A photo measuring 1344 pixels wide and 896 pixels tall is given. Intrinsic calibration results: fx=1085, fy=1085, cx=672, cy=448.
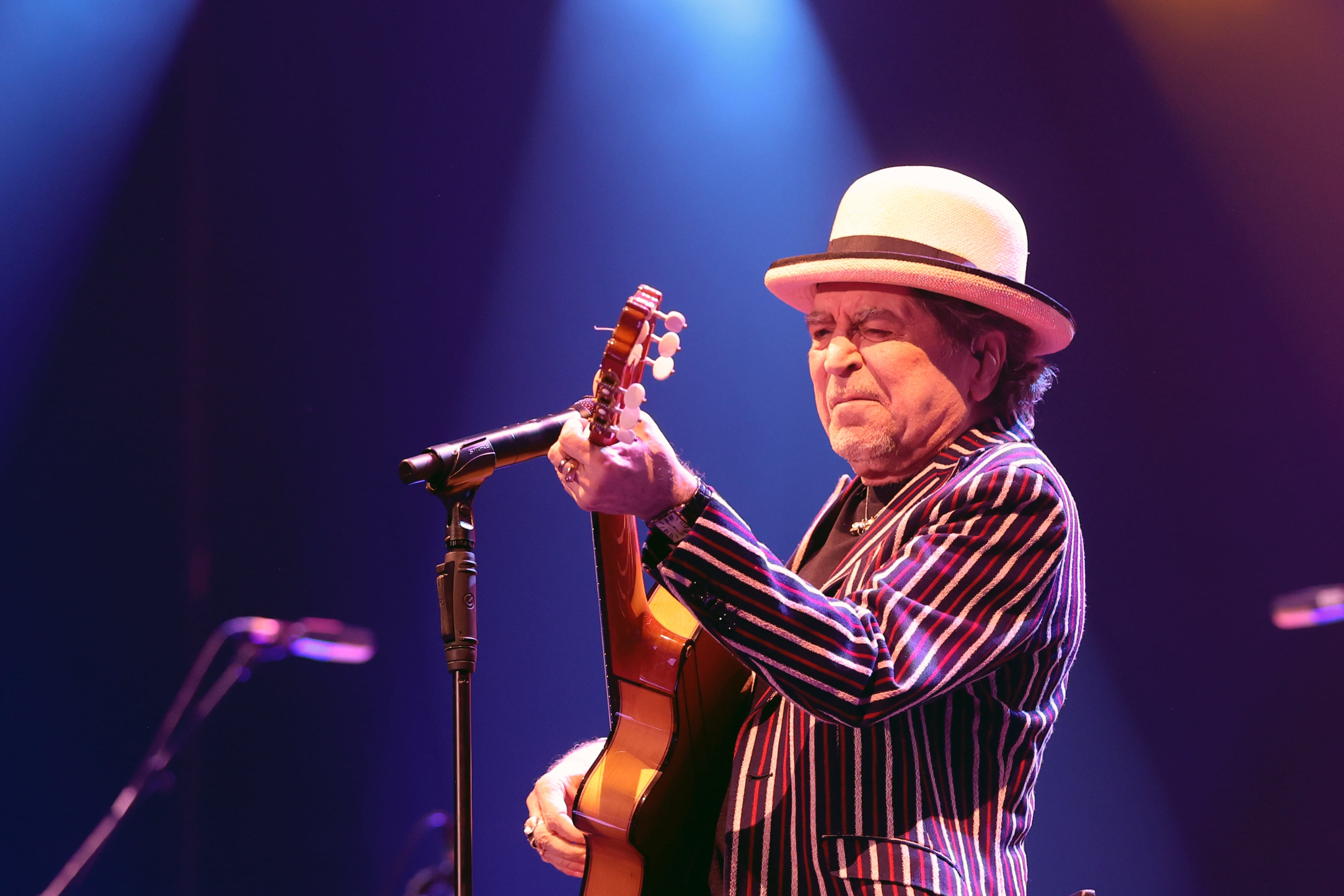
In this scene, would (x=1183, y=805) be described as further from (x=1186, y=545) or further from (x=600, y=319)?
(x=600, y=319)

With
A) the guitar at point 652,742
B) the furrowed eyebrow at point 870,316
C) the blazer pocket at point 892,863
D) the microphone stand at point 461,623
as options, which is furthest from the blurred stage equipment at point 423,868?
the furrowed eyebrow at point 870,316

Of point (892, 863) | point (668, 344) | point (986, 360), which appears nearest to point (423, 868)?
point (892, 863)

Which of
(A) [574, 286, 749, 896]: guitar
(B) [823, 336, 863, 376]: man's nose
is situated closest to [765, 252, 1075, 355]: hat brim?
(B) [823, 336, 863, 376]: man's nose

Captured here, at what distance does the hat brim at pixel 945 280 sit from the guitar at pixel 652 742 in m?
0.50

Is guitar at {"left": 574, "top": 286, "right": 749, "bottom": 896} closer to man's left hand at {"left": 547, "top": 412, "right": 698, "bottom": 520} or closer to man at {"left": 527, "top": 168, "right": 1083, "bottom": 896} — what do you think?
man at {"left": 527, "top": 168, "right": 1083, "bottom": 896}

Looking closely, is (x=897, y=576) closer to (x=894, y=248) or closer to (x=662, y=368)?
(x=662, y=368)

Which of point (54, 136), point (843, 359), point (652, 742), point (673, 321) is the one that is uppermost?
point (54, 136)

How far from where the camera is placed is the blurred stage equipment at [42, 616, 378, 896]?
2861mm

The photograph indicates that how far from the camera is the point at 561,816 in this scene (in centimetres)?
220

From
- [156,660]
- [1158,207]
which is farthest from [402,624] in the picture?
[1158,207]

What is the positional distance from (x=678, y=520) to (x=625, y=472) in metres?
0.13

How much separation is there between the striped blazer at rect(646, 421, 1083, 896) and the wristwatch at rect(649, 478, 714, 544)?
12 millimetres

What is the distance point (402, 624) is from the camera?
3.34 metres

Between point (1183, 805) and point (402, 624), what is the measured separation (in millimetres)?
2430
